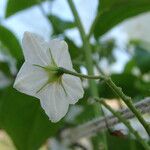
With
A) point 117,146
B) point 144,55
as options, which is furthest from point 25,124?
point 144,55

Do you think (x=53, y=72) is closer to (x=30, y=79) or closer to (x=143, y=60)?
(x=30, y=79)

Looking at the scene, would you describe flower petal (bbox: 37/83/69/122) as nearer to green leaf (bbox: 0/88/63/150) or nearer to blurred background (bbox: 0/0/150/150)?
blurred background (bbox: 0/0/150/150)

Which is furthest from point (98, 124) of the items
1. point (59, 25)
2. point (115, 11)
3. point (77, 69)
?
point (59, 25)

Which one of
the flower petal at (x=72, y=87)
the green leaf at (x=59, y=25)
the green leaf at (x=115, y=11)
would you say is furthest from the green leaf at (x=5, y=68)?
the flower petal at (x=72, y=87)

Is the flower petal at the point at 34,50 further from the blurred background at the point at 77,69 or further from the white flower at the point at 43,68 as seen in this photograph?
the blurred background at the point at 77,69

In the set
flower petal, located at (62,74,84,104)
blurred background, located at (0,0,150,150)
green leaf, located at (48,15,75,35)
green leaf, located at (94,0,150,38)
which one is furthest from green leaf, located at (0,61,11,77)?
flower petal, located at (62,74,84,104)

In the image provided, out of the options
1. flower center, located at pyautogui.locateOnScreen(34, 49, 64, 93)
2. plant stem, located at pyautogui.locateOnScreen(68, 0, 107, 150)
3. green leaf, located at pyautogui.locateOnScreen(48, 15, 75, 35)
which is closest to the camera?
flower center, located at pyautogui.locateOnScreen(34, 49, 64, 93)
